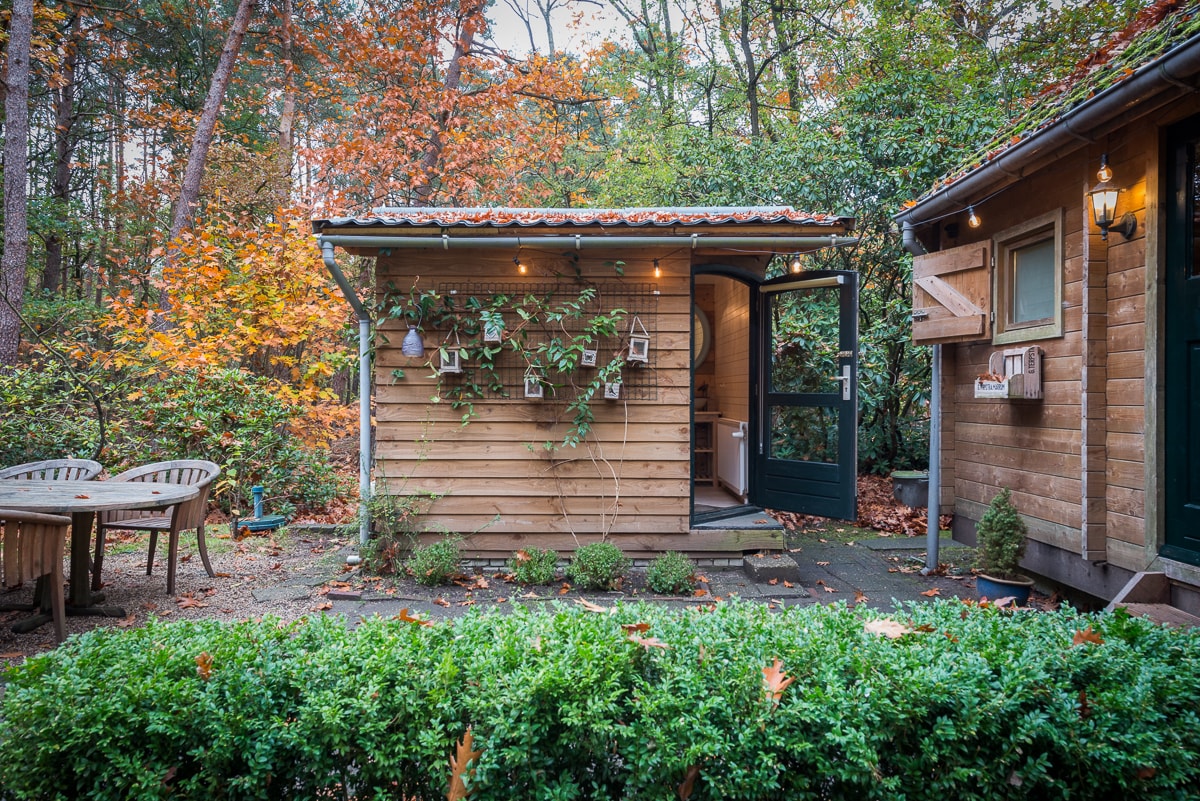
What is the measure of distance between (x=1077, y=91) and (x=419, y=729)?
5241 mm

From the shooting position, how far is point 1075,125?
11.8 feet

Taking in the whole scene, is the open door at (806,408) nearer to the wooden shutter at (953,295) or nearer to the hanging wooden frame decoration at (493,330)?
the wooden shutter at (953,295)

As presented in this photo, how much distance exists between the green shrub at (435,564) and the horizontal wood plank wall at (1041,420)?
4426 mm

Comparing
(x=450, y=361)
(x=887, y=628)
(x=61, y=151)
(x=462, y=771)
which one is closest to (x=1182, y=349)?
(x=887, y=628)

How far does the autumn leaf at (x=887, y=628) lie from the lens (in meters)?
2.02

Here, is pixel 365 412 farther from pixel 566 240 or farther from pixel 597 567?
pixel 597 567

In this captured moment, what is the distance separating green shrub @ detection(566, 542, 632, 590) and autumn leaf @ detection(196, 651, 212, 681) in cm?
304

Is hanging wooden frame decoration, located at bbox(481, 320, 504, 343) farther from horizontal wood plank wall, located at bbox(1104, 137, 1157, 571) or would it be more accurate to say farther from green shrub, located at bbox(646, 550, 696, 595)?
horizontal wood plank wall, located at bbox(1104, 137, 1157, 571)

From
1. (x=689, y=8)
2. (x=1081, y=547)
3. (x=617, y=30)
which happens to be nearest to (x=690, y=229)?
(x=1081, y=547)

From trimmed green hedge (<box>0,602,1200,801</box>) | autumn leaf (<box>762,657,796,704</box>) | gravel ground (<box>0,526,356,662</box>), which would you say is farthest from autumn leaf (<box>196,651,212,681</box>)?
gravel ground (<box>0,526,356,662</box>)

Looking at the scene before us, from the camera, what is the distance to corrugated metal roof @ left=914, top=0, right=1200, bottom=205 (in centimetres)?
329

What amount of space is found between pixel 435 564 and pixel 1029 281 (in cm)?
512

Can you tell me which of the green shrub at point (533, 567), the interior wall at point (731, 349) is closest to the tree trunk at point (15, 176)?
the green shrub at point (533, 567)

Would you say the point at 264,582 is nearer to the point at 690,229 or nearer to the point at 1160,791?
the point at 690,229
